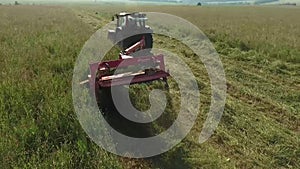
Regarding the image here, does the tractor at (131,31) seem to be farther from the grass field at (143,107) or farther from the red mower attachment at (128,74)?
the red mower attachment at (128,74)

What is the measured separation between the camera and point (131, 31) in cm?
1113

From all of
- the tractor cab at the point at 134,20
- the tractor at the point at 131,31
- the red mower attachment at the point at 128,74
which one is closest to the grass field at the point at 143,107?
the red mower attachment at the point at 128,74

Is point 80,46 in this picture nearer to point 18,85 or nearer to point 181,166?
point 18,85

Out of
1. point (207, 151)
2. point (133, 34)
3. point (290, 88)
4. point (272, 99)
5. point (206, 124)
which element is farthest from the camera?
point (133, 34)

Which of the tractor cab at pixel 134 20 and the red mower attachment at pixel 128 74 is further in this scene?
the tractor cab at pixel 134 20

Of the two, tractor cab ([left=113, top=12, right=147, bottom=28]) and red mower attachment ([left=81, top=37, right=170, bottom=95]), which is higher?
tractor cab ([left=113, top=12, right=147, bottom=28])

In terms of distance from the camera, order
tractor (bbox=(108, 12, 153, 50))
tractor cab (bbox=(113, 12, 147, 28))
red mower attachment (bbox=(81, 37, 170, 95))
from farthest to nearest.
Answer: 1. tractor cab (bbox=(113, 12, 147, 28))
2. tractor (bbox=(108, 12, 153, 50))
3. red mower attachment (bbox=(81, 37, 170, 95))

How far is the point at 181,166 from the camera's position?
4.28 meters

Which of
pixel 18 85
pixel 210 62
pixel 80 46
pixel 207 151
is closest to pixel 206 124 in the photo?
pixel 207 151

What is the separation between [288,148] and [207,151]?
4.06 feet

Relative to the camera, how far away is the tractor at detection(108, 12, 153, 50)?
10844 mm

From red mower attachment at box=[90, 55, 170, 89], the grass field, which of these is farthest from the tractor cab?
red mower attachment at box=[90, 55, 170, 89]

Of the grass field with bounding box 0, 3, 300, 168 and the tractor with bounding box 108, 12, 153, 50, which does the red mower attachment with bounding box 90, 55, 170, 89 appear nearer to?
the grass field with bounding box 0, 3, 300, 168

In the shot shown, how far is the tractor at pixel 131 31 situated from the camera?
10844 millimetres
